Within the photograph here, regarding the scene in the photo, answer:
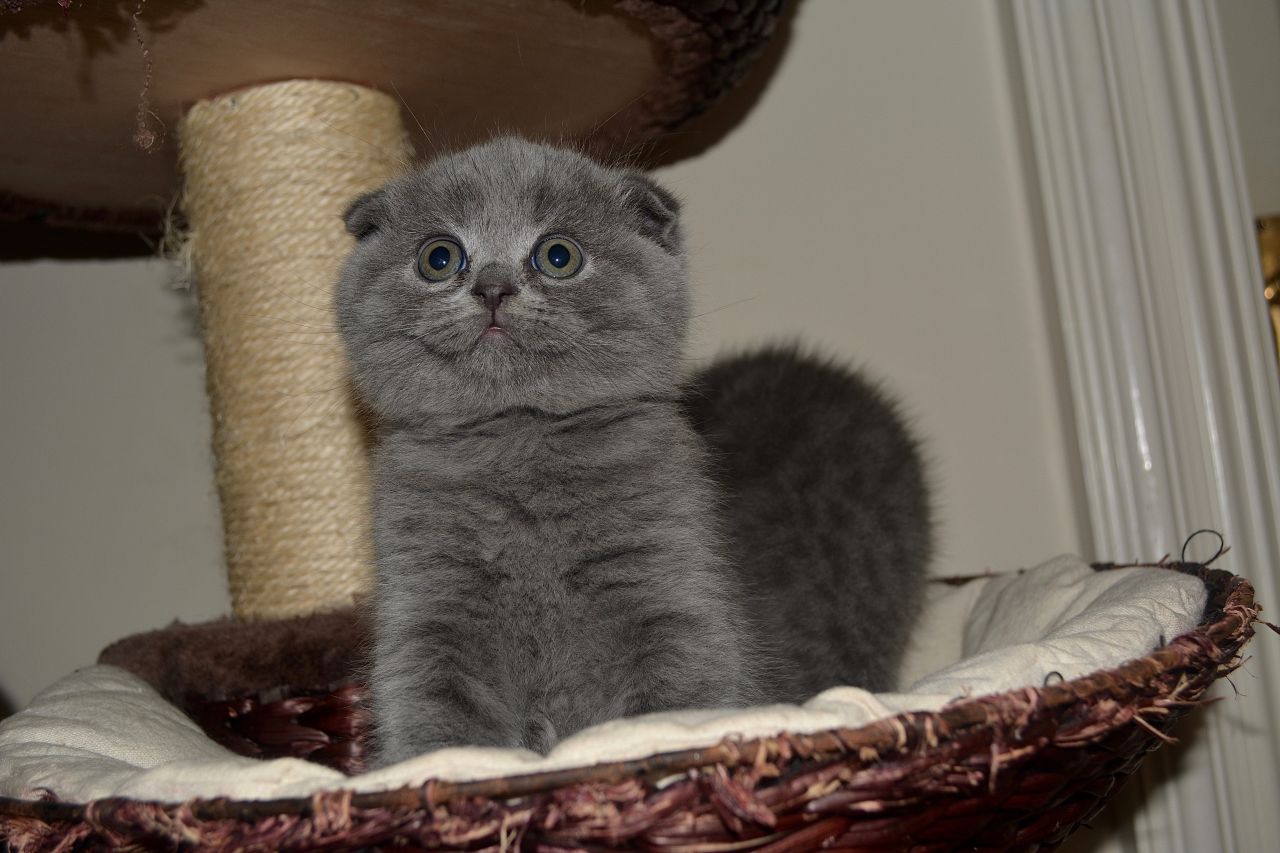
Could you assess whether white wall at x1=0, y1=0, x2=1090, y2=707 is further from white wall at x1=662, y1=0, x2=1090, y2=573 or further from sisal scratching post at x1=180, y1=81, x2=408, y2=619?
sisal scratching post at x1=180, y1=81, x2=408, y2=619

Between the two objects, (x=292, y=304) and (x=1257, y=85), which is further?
(x=1257, y=85)

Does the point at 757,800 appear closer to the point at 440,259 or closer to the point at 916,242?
the point at 440,259

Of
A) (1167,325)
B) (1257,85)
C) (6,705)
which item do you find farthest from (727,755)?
(1257,85)

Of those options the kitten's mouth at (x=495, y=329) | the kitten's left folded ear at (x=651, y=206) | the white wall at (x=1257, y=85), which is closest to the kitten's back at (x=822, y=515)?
the kitten's left folded ear at (x=651, y=206)

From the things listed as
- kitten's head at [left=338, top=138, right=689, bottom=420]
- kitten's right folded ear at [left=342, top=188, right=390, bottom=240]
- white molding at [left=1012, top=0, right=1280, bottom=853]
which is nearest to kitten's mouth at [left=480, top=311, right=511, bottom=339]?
kitten's head at [left=338, top=138, right=689, bottom=420]

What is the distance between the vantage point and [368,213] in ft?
3.44

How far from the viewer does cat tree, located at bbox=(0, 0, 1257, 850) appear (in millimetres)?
705

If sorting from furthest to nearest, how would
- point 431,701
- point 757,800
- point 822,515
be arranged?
point 822,515, point 431,701, point 757,800

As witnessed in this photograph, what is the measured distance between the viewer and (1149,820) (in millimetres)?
1570

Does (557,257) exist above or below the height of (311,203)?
below

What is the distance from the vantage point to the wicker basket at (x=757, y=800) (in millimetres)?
582

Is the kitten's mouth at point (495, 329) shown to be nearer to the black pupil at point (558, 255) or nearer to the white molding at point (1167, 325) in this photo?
the black pupil at point (558, 255)

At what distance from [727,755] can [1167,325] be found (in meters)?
1.35

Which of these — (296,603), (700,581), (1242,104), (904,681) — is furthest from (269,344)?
(1242,104)
